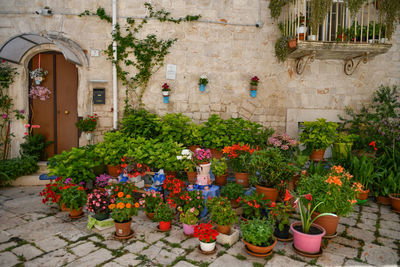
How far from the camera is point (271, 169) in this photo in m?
3.88

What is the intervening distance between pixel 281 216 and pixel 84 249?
2.35 m

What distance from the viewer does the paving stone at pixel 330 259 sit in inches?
114

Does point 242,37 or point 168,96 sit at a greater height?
point 242,37

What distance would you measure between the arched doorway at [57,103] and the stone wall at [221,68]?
28 centimetres

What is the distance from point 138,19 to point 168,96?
1.84m

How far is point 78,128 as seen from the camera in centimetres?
618

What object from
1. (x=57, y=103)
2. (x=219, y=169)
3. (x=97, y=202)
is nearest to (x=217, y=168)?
(x=219, y=169)

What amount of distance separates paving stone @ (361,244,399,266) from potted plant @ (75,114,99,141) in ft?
17.6

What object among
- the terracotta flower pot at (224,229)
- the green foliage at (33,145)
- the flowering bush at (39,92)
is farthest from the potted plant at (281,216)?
the flowering bush at (39,92)

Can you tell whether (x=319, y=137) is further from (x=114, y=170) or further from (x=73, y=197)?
(x=73, y=197)

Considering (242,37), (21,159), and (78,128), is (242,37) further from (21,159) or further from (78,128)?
(21,159)

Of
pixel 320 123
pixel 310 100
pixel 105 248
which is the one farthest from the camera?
pixel 310 100

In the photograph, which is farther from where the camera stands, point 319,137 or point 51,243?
point 319,137

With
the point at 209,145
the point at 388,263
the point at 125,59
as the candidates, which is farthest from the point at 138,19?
the point at 388,263
